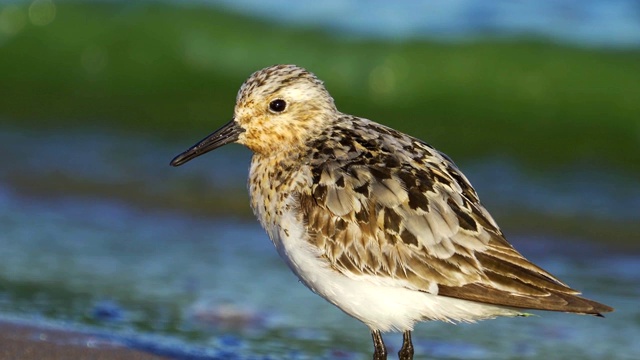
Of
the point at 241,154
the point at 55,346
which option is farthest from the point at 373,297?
the point at 241,154

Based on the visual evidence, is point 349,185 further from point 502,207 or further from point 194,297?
point 502,207

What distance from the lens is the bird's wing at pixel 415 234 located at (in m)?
5.20

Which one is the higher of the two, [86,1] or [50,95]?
[86,1]

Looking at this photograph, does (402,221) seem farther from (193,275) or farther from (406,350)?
(193,275)

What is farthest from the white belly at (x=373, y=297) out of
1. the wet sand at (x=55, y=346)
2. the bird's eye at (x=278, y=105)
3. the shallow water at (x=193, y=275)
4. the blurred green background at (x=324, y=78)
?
the blurred green background at (x=324, y=78)

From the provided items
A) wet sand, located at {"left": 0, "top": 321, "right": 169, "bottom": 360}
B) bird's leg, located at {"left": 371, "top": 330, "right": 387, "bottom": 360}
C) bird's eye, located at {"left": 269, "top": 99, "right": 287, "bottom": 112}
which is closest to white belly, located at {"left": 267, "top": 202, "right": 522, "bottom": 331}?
bird's leg, located at {"left": 371, "top": 330, "right": 387, "bottom": 360}

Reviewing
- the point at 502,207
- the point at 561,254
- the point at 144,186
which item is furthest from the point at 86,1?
the point at 561,254

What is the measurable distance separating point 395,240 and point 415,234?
96 millimetres

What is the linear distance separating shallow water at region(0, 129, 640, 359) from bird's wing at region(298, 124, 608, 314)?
3.74 ft

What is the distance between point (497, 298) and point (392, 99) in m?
6.41

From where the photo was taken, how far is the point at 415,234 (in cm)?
531

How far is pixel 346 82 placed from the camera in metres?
11.6

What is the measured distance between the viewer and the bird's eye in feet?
19.4

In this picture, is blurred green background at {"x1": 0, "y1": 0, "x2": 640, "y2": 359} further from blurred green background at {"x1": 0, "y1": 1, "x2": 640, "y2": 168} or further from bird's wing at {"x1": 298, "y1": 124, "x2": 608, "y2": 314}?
bird's wing at {"x1": 298, "y1": 124, "x2": 608, "y2": 314}
